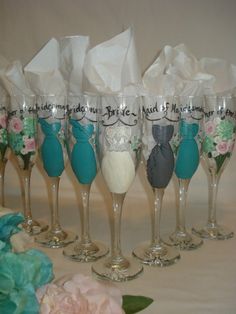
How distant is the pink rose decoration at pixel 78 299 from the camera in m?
0.35

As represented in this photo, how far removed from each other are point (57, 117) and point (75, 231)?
0.24 metres

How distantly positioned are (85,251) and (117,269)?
9 centimetres

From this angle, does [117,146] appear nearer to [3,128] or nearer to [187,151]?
[187,151]

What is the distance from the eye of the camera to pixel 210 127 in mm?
720

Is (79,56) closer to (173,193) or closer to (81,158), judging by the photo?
(81,158)

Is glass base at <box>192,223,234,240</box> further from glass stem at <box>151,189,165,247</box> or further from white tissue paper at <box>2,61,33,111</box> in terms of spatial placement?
white tissue paper at <box>2,61,33,111</box>

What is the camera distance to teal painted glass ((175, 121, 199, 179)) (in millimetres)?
694

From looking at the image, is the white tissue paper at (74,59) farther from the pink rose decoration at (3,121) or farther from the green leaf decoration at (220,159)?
the green leaf decoration at (220,159)

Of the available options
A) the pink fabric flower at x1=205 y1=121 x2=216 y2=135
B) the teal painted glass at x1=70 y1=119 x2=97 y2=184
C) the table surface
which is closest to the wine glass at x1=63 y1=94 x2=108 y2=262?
the teal painted glass at x1=70 y1=119 x2=97 y2=184

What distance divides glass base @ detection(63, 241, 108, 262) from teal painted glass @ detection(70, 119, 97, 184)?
0.12m

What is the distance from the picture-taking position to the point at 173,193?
3.48ft

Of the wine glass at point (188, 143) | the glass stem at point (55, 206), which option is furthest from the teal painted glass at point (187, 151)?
the glass stem at point (55, 206)

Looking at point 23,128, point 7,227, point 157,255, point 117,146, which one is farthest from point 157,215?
point 7,227

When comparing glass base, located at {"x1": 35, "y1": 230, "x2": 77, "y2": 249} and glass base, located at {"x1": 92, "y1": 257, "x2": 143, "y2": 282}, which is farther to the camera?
glass base, located at {"x1": 35, "y1": 230, "x2": 77, "y2": 249}
